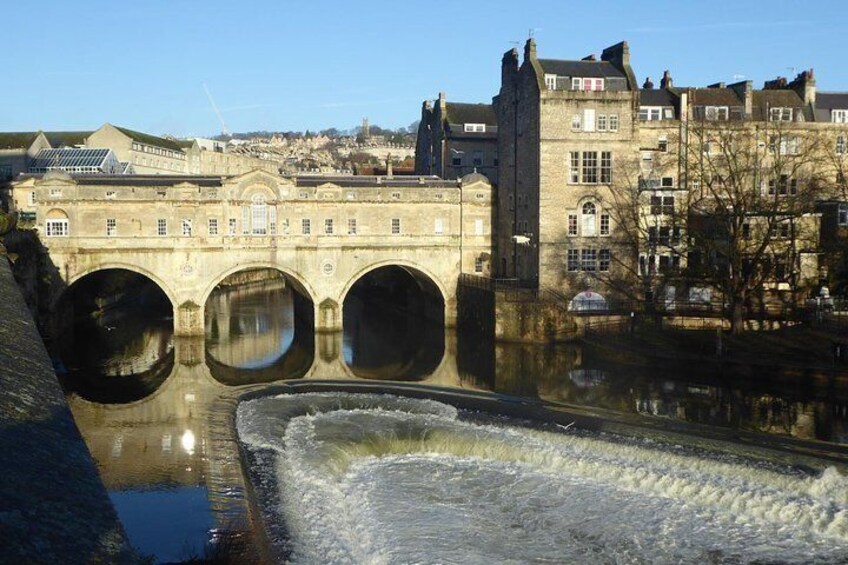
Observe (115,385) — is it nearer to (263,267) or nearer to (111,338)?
(111,338)

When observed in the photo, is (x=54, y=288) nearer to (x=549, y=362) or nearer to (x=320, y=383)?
(x=320, y=383)

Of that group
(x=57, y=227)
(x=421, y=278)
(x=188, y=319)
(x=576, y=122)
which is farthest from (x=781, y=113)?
(x=57, y=227)

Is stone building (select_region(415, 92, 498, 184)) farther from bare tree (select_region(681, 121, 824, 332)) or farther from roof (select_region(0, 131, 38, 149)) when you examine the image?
roof (select_region(0, 131, 38, 149))

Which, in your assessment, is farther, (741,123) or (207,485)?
(741,123)

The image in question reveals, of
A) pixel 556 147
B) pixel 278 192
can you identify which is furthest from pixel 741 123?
pixel 278 192

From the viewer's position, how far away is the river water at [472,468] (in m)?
17.6

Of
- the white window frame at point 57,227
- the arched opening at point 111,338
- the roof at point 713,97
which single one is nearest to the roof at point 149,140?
the arched opening at point 111,338

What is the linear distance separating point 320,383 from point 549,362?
34.8 feet

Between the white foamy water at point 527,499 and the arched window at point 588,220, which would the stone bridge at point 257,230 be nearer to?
the arched window at point 588,220

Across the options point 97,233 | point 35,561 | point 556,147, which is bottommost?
point 35,561

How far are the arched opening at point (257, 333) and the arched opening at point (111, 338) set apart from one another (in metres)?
2.62

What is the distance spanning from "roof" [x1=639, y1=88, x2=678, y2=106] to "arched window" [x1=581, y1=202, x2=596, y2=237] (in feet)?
30.2

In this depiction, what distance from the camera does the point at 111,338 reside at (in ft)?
148

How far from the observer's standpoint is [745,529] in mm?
18391
